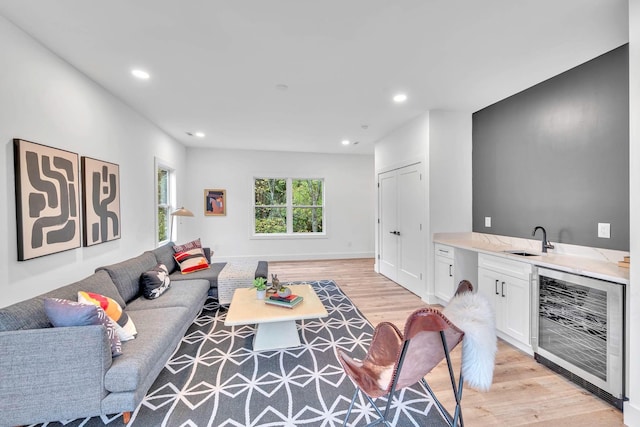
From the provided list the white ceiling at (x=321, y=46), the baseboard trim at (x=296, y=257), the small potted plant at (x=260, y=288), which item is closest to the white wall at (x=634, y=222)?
the white ceiling at (x=321, y=46)

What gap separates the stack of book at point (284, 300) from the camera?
263 centimetres

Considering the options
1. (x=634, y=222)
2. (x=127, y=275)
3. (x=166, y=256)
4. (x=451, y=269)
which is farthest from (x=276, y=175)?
(x=634, y=222)

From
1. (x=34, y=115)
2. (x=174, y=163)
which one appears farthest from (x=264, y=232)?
(x=34, y=115)

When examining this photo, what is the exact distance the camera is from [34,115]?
216cm

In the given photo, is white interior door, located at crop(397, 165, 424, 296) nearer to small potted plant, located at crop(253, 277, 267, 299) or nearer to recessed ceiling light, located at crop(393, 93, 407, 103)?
recessed ceiling light, located at crop(393, 93, 407, 103)

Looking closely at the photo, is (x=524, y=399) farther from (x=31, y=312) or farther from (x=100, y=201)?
(x=100, y=201)

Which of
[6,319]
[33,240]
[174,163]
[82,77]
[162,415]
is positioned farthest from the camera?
[174,163]

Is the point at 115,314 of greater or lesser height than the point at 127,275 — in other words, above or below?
below

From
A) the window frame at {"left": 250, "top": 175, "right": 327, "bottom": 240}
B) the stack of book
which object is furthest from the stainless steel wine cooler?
the window frame at {"left": 250, "top": 175, "right": 327, "bottom": 240}

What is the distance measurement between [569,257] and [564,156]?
993 mm

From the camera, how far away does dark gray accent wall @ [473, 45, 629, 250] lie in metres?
2.36

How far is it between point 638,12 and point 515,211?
6.86 feet

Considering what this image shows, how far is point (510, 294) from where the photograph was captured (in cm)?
268

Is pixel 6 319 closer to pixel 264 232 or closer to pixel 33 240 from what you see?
pixel 33 240
